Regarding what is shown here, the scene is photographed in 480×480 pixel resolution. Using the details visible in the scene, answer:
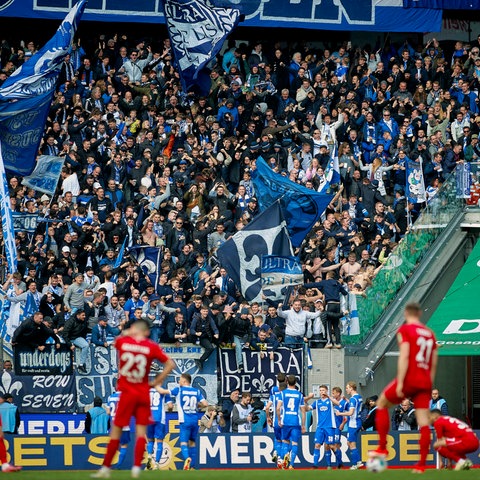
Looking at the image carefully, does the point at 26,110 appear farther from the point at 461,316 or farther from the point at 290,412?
the point at 461,316

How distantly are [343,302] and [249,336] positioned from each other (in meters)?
2.32

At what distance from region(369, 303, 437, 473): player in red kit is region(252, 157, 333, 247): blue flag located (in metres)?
12.3

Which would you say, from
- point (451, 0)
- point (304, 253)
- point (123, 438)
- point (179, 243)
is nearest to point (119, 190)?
point (179, 243)

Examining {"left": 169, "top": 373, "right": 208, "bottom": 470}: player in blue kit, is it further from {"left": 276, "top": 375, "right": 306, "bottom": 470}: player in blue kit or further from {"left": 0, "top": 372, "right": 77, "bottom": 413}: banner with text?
{"left": 0, "top": 372, "right": 77, "bottom": 413}: banner with text

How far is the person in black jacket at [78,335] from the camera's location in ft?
86.9

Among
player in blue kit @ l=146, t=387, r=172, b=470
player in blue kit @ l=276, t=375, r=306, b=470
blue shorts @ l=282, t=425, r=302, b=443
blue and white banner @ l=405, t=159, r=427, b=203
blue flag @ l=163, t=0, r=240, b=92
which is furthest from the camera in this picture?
blue flag @ l=163, t=0, r=240, b=92

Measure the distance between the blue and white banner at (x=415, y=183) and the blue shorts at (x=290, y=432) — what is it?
30.1 feet

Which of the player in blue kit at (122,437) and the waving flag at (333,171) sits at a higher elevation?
the waving flag at (333,171)

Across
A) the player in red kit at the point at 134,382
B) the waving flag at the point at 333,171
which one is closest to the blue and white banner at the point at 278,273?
the waving flag at the point at 333,171


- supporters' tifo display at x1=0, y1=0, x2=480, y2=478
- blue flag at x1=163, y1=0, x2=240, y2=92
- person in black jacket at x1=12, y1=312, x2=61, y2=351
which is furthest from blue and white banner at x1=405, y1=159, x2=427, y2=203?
person in black jacket at x1=12, y1=312, x2=61, y2=351

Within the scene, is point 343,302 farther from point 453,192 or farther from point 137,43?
point 137,43

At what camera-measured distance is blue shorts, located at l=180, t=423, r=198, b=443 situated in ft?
75.8

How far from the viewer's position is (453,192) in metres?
30.6

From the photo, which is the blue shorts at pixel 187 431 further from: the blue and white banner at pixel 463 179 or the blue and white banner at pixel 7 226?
the blue and white banner at pixel 463 179
